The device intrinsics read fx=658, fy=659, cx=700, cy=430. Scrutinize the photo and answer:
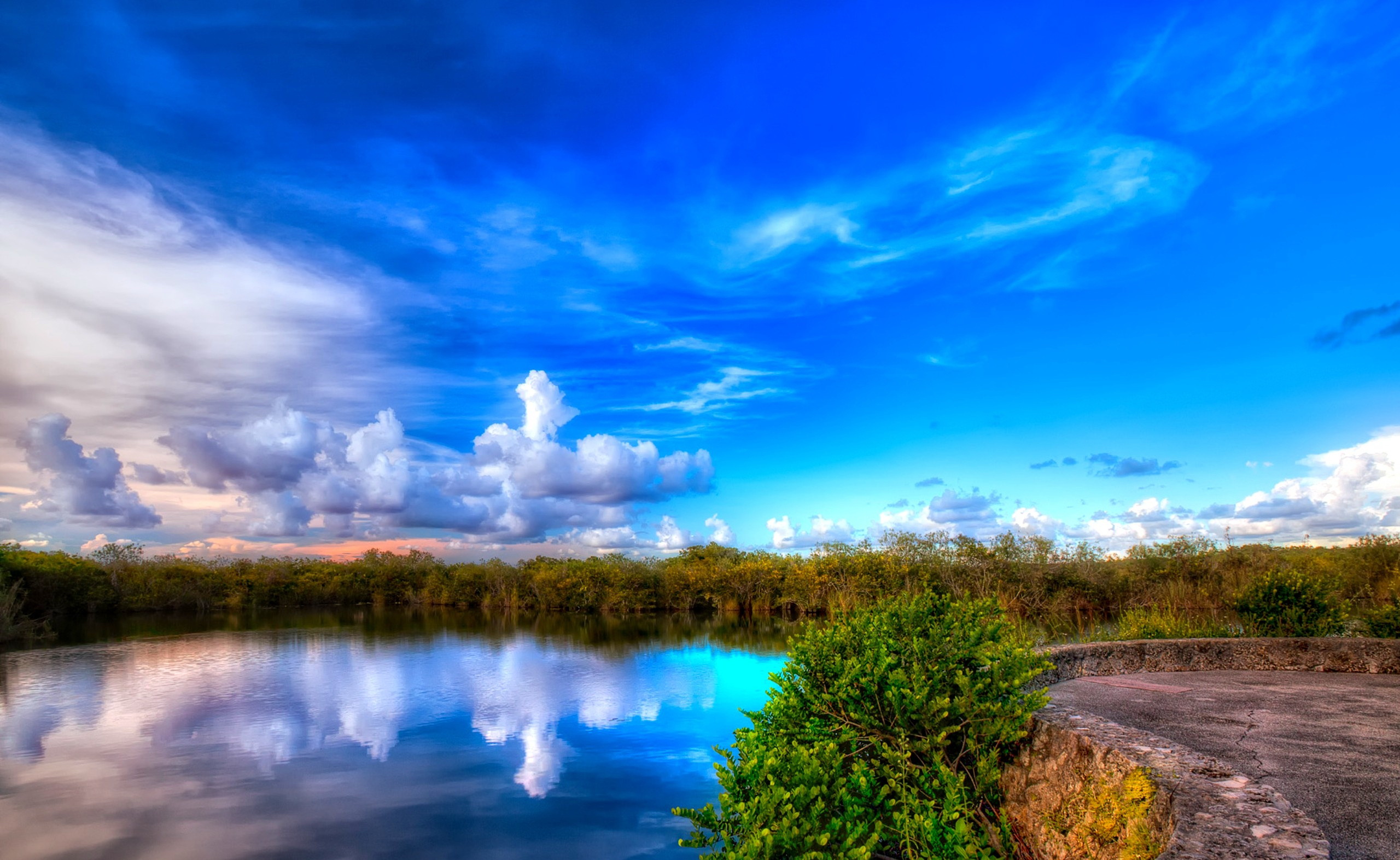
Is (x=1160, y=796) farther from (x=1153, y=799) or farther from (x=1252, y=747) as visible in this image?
(x=1252, y=747)

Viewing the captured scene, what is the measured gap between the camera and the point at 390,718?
13656 mm

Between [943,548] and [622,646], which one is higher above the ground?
[943,548]

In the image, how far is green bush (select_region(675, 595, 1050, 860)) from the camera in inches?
114

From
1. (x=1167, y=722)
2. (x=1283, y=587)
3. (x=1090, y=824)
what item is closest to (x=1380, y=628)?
(x=1283, y=587)

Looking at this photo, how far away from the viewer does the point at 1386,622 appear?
920cm

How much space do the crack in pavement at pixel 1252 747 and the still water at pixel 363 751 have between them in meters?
5.85

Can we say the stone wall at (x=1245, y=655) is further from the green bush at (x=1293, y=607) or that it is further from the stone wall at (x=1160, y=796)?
the stone wall at (x=1160, y=796)

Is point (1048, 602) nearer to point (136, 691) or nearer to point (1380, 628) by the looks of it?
point (1380, 628)

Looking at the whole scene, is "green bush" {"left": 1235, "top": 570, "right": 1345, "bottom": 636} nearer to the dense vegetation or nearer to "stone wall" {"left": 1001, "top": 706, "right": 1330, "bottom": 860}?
the dense vegetation

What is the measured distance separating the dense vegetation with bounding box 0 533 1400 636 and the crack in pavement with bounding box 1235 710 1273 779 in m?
1.82

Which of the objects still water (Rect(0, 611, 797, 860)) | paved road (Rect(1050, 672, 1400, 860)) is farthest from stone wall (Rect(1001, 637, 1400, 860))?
Result: still water (Rect(0, 611, 797, 860))

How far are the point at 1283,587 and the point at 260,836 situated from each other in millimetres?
14174

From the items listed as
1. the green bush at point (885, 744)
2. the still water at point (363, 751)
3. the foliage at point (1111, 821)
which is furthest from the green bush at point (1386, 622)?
the still water at point (363, 751)

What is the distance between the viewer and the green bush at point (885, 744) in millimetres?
2902
